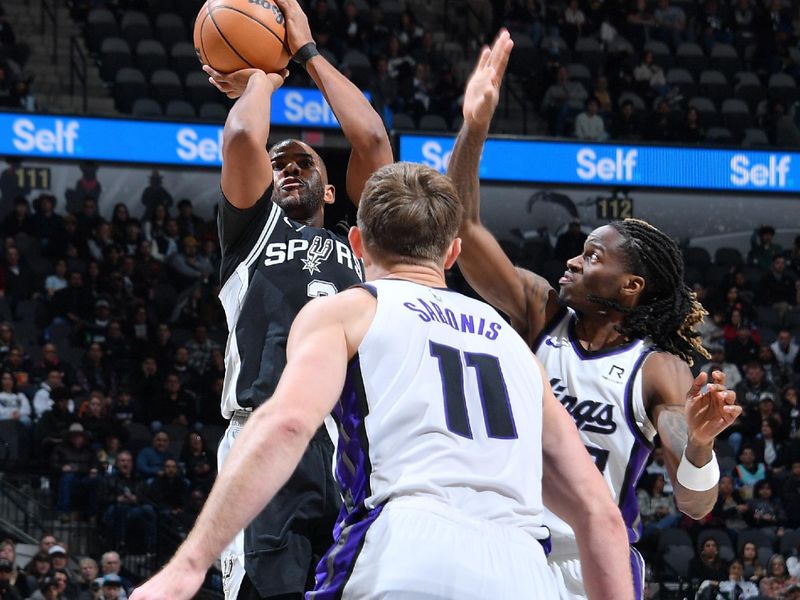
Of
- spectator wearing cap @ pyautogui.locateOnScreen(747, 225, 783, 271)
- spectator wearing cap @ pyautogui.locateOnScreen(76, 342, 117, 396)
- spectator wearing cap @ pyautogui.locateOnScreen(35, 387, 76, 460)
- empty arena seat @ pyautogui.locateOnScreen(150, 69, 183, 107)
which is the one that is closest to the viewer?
spectator wearing cap @ pyautogui.locateOnScreen(35, 387, 76, 460)

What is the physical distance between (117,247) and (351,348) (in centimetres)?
1388

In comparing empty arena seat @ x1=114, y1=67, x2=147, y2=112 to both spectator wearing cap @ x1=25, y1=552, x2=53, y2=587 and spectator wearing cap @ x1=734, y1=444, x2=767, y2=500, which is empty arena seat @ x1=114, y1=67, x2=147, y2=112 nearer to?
spectator wearing cap @ x1=25, y1=552, x2=53, y2=587

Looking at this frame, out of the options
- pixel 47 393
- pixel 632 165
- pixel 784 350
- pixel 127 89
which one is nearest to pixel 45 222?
pixel 127 89

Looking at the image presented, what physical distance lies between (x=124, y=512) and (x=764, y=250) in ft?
36.8

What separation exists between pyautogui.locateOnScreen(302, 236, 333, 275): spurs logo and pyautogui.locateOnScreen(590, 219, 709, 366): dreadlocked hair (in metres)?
0.96

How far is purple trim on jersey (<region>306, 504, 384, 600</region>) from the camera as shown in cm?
294

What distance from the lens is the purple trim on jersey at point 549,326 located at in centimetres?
448

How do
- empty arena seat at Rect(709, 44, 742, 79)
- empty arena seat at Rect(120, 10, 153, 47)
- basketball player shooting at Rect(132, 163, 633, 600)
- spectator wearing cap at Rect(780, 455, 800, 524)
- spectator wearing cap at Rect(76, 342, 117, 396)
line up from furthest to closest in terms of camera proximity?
empty arena seat at Rect(709, 44, 742, 79) → empty arena seat at Rect(120, 10, 153, 47) → spectator wearing cap at Rect(780, 455, 800, 524) → spectator wearing cap at Rect(76, 342, 117, 396) → basketball player shooting at Rect(132, 163, 633, 600)

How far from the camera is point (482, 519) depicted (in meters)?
2.94

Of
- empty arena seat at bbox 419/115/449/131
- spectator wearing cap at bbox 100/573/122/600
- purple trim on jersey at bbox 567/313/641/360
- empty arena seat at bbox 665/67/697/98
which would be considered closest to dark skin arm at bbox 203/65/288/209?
purple trim on jersey at bbox 567/313/641/360

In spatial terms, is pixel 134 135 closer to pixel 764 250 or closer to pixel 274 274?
pixel 764 250

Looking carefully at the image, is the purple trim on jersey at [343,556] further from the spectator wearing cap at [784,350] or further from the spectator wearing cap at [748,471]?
the spectator wearing cap at [784,350]

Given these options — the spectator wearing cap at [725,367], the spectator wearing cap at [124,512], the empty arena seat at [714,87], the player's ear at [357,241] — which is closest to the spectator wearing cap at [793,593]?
the spectator wearing cap at [725,367]

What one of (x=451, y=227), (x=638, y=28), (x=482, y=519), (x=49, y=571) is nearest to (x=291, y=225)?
(x=451, y=227)
